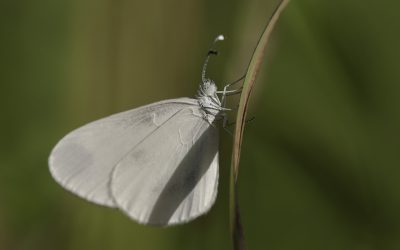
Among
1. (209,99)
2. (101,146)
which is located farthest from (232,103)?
(101,146)

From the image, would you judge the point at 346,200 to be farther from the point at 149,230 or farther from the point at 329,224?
the point at 149,230

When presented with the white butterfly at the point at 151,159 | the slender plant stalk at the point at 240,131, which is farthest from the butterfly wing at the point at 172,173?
the slender plant stalk at the point at 240,131

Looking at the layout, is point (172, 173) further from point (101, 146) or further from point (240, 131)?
point (240, 131)

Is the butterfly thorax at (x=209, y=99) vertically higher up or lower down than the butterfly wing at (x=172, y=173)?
higher up

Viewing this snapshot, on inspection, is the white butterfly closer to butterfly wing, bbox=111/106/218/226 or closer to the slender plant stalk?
butterfly wing, bbox=111/106/218/226

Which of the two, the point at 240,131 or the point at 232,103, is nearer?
the point at 240,131

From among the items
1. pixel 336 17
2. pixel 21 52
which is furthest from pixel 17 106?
pixel 336 17

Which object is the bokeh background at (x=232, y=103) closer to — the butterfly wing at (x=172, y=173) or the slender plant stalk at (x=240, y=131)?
the butterfly wing at (x=172, y=173)

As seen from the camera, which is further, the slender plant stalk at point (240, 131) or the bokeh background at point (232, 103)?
the bokeh background at point (232, 103)
